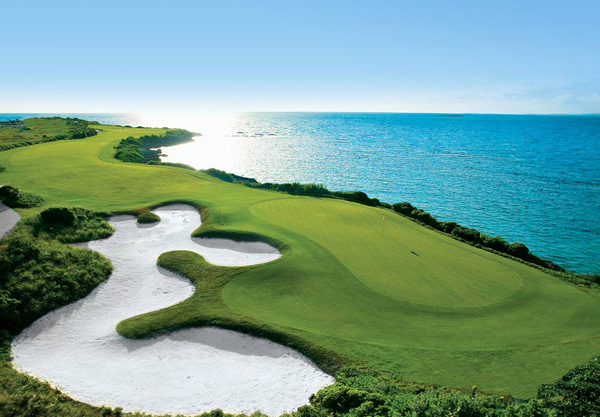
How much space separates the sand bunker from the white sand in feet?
28.8

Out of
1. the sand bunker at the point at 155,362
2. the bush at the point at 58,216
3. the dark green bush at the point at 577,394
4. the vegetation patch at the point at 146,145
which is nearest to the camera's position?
the dark green bush at the point at 577,394

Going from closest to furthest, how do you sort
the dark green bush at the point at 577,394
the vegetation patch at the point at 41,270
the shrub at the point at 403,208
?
the dark green bush at the point at 577,394, the vegetation patch at the point at 41,270, the shrub at the point at 403,208

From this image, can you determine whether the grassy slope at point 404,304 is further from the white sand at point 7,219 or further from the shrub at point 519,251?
the white sand at point 7,219

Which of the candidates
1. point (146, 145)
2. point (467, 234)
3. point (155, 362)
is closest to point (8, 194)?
point (155, 362)

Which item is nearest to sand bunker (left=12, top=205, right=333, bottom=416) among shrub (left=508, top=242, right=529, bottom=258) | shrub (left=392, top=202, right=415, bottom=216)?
shrub (left=508, top=242, right=529, bottom=258)

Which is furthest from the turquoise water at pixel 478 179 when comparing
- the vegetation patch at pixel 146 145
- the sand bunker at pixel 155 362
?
the sand bunker at pixel 155 362

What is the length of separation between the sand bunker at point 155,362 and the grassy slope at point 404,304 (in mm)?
1093

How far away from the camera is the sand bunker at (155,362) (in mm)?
12266

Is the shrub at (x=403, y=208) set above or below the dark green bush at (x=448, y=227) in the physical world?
above

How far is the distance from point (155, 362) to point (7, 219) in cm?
1881

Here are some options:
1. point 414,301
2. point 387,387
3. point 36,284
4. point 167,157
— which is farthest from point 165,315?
point 167,157

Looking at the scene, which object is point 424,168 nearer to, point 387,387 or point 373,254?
point 373,254

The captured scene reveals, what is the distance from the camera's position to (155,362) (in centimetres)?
1421

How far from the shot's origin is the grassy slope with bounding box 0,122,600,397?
44.1ft
